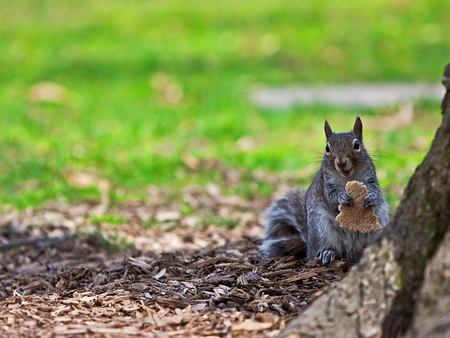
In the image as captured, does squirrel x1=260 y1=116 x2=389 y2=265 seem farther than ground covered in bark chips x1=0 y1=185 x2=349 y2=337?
Yes

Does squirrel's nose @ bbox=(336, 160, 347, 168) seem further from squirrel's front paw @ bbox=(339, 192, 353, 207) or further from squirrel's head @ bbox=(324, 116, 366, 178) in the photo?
squirrel's front paw @ bbox=(339, 192, 353, 207)

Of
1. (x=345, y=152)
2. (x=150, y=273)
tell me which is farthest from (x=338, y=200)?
(x=150, y=273)

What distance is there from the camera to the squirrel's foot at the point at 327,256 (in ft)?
12.3

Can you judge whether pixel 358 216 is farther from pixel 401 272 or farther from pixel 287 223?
pixel 401 272

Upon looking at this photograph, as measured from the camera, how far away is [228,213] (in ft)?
18.7

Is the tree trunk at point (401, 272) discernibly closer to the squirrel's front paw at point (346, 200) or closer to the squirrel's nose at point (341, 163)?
the squirrel's front paw at point (346, 200)

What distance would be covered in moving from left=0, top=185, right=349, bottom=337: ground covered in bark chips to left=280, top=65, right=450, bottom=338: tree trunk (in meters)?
0.29

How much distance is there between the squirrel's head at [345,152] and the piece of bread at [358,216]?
179 millimetres

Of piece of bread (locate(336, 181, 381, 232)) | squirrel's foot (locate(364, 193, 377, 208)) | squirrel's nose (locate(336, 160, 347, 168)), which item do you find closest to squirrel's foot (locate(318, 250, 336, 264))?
piece of bread (locate(336, 181, 381, 232))

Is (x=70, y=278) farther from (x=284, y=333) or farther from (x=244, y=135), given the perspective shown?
(x=244, y=135)

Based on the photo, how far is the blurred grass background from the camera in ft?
22.3

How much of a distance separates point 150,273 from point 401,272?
153 cm

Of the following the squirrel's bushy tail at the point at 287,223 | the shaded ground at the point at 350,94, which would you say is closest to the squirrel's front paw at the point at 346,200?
the squirrel's bushy tail at the point at 287,223

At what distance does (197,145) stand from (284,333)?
16.6ft
